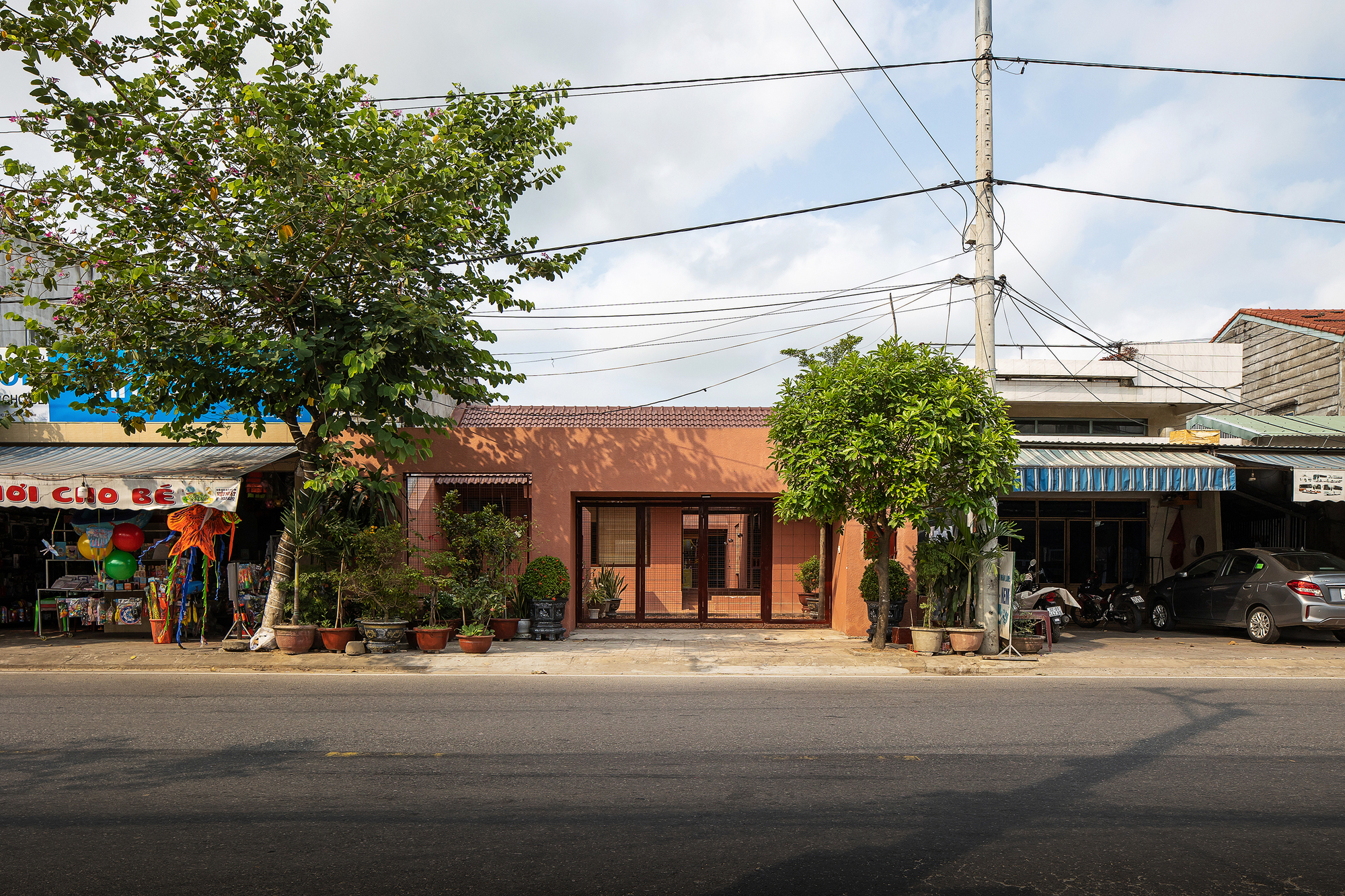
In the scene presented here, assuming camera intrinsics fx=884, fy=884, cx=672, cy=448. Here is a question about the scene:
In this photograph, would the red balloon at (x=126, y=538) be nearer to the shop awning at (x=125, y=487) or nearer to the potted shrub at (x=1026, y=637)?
the shop awning at (x=125, y=487)

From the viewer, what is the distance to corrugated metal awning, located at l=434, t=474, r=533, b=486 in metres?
15.1

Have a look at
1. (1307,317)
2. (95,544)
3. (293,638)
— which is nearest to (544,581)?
(293,638)

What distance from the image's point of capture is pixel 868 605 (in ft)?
46.3

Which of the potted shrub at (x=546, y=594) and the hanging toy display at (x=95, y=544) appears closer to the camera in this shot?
the hanging toy display at (x=95, y=544)

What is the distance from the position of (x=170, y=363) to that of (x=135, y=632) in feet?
18.8

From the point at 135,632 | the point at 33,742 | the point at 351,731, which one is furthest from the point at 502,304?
the point at 135,632

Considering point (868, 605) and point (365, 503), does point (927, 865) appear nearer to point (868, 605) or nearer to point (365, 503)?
point (868, 605)

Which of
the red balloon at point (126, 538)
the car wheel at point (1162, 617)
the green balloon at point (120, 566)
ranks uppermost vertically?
the red balloon at point (126, 538)

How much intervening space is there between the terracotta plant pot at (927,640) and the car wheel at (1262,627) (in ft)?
19.1

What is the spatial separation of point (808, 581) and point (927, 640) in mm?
3970

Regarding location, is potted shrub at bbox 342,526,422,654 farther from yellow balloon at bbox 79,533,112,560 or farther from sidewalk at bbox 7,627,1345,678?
yellow balloon at bbox 79,533,112,560

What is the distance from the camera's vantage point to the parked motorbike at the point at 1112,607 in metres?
16.4

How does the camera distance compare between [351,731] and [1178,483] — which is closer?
[351,731]

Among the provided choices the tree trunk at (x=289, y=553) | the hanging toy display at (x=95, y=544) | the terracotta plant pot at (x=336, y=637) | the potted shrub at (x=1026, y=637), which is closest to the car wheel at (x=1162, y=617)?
the potted shrub at (x=1026, y=637)
